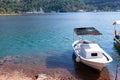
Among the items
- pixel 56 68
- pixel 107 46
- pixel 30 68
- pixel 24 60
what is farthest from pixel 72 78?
pixel 107 46

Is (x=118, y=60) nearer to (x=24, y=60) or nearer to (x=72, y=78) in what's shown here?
(x=72, y=78)

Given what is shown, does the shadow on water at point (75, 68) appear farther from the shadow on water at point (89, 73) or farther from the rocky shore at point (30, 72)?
the rocky shore at point (30, 72)

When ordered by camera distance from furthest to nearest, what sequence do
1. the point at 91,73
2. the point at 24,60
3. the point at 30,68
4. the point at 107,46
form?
the point at 107,46
the point at 24,60
the point at 30,68
the point at 91,73

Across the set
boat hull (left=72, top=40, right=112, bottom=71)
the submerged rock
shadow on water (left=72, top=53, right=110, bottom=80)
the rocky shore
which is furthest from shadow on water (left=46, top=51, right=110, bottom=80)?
the submerged rock

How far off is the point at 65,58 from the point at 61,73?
23.3 ft

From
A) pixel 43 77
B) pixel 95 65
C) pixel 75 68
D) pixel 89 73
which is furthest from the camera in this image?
pixel 75 68

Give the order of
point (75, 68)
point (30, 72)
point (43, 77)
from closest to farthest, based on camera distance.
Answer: point (43, 77) → point (30, 72) → point (75, 68)

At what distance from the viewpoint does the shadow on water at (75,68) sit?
95.9 ft

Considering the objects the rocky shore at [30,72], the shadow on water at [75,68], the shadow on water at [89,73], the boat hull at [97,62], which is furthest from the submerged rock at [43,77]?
the boat hull at [97,62]

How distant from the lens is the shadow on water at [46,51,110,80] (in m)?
29.2

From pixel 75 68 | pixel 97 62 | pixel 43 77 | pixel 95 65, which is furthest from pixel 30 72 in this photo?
pixel 97 62

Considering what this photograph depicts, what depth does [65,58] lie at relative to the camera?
122 feet

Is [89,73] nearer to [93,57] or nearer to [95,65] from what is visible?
[95,65]

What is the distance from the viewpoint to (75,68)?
3247 cm
